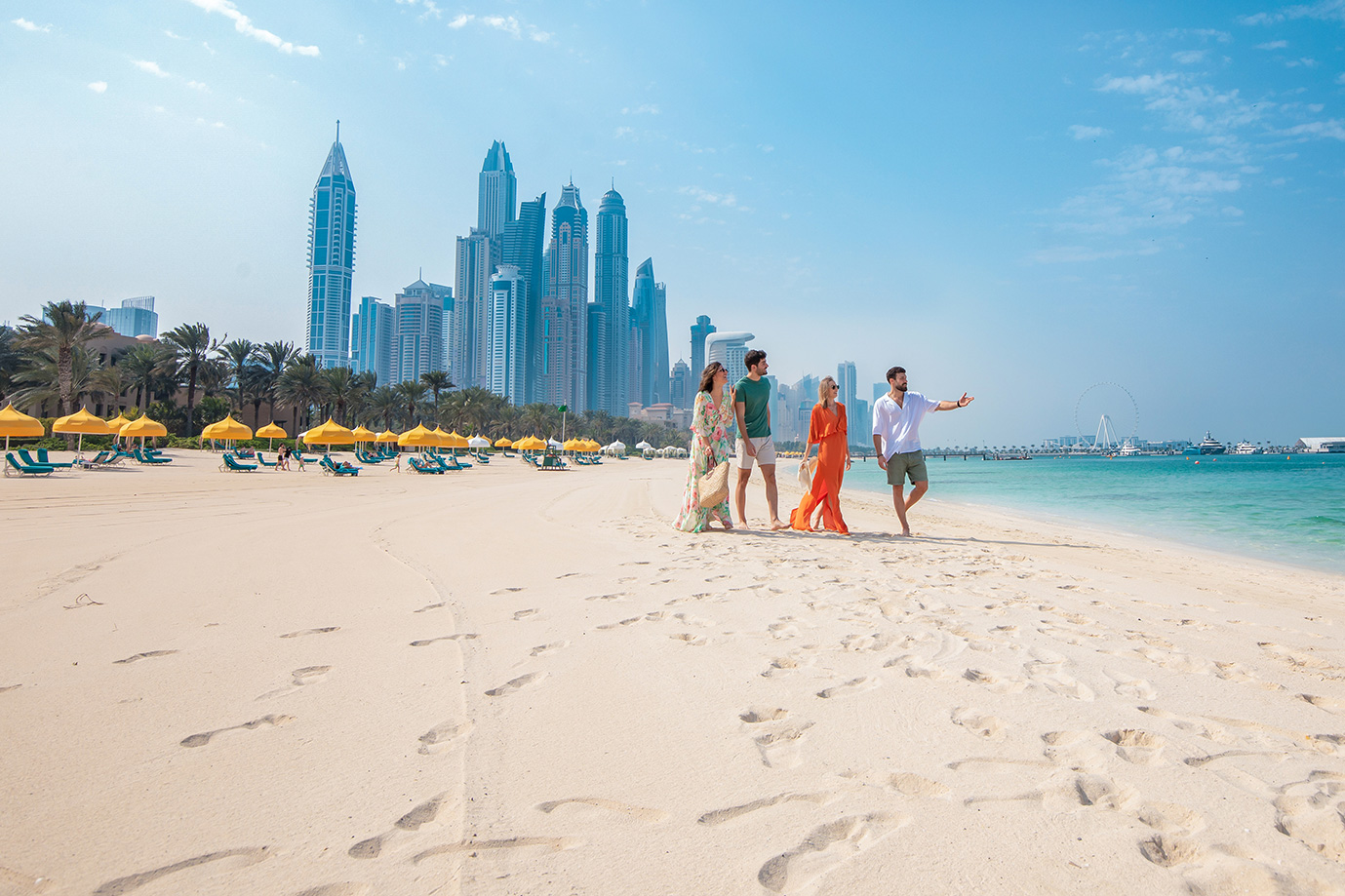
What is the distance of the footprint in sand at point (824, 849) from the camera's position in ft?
4.16

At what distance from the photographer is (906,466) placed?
6.53 m

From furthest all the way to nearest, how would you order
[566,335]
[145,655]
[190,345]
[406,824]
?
[566,335] → [190,345] → [145,655] → [406,824]

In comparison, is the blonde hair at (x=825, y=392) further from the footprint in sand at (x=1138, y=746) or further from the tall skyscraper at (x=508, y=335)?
the tall skyscraper at (x=508, y=335)

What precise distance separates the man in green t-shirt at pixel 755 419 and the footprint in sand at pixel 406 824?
17.2 feet

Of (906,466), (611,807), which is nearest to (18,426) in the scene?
(906,466)

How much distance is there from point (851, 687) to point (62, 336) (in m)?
45.5

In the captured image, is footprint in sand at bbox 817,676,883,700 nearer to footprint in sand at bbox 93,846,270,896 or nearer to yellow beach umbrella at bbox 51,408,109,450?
footprint in sand at bbox 93,846,270,896

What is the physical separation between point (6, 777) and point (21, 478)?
20.0 metres

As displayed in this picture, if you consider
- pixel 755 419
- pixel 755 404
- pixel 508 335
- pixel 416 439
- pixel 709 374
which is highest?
pixel 508 335

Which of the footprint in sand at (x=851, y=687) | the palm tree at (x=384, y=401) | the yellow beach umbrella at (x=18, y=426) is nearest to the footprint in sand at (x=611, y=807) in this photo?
the footprint in sand at (x=851, y=687)

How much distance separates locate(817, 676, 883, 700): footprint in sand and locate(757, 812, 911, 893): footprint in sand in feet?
2.37

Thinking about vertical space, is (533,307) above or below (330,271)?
below

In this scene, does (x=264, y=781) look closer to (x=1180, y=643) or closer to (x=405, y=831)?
(x=405, y=831)

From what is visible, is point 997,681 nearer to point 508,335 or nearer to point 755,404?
point 755,404
